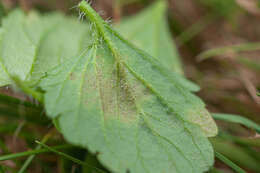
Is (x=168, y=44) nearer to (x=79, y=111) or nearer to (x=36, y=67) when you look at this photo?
(x=36, y=67)

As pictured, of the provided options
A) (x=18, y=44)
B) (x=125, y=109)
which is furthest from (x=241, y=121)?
(x=18, y=44)

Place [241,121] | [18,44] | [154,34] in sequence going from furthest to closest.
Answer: [154,34] → [18,44] → [241,121]

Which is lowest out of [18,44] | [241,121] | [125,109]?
[241,121]

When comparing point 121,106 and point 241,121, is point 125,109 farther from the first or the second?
point 241,121

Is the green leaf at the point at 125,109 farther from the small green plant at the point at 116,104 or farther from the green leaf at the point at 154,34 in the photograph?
the green leaf at the point at 154,34

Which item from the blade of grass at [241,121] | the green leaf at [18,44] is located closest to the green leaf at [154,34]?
the green leaf at [18,44]

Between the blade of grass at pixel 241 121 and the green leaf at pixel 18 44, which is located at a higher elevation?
the green leaf at pixel 18 44

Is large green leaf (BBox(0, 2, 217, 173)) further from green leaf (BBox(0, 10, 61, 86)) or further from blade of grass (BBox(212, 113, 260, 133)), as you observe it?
blade of grass (BBox(212, 113, 260, 133))
